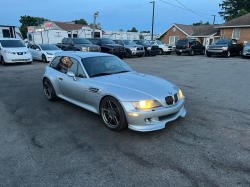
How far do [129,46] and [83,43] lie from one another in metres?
4.63

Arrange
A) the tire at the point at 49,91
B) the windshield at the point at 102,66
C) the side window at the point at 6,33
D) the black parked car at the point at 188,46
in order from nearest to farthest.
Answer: the windshield at the point at 102,66
the tire at the point at 49,91
the side window at the point at 6,33
the black parked car at the point at 188,46

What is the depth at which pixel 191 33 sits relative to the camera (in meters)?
33.8

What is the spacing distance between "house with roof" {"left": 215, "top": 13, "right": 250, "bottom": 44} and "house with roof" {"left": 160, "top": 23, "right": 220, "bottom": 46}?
10.7 ft

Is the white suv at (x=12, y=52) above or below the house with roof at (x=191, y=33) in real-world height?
below

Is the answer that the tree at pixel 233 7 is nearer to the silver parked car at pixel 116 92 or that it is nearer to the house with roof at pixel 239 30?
the house with roof at pixel 239 30

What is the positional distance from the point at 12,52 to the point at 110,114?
1207 cm

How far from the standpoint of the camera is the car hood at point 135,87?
11.5 feet

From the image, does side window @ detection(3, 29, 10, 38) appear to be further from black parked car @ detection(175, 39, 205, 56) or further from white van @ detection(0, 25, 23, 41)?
black parked car @ detection(175, 39, 205, 56)

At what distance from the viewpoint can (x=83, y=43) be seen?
1694cm

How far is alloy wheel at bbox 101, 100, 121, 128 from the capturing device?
12.1 ft

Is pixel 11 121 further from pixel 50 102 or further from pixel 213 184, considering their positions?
pixel 213 184

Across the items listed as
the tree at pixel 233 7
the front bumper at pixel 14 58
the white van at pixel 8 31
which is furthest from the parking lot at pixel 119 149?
the tree at pixel 233 7

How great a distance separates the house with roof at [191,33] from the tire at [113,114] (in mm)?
31171

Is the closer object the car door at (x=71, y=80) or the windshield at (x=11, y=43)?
the car door at (x=71, y=80)
